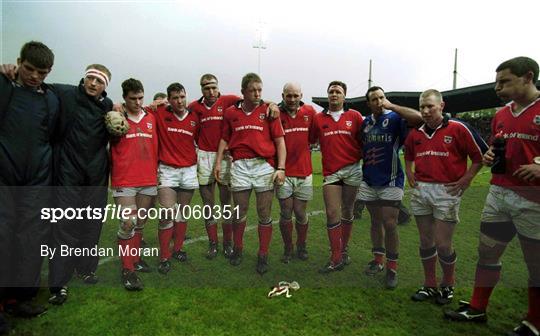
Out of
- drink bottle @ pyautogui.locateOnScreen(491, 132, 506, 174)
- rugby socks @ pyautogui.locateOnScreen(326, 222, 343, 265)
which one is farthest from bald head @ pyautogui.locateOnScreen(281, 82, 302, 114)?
drink bottle @ pyautogui.locateOnScreen(491, 132, 506, 174)

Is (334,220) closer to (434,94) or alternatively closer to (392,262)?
(392,262)

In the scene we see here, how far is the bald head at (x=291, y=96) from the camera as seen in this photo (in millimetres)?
4605

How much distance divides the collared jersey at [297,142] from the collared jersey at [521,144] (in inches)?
89.0

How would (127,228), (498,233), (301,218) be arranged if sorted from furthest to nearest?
1. (301,218)
2. (127,228)
3. (498,233)

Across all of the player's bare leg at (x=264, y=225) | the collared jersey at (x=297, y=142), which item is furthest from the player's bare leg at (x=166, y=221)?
the collared jersey at (x=297, y=142)

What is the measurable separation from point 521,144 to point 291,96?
8.50 feet

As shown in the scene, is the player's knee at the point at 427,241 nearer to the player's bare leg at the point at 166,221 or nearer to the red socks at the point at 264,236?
the red socks at the point at 264,236

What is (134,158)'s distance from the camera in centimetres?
401

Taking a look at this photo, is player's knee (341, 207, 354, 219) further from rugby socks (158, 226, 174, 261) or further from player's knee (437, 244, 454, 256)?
rugby socks (158, 226, 174, 261)

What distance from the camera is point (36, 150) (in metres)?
3.38

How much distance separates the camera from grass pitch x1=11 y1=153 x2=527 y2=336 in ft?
10.3

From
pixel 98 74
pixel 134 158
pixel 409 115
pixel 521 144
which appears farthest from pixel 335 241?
pixel 98 74

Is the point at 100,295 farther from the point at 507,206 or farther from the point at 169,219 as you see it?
the point at 507,206

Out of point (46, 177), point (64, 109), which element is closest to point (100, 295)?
point (46, 177)
